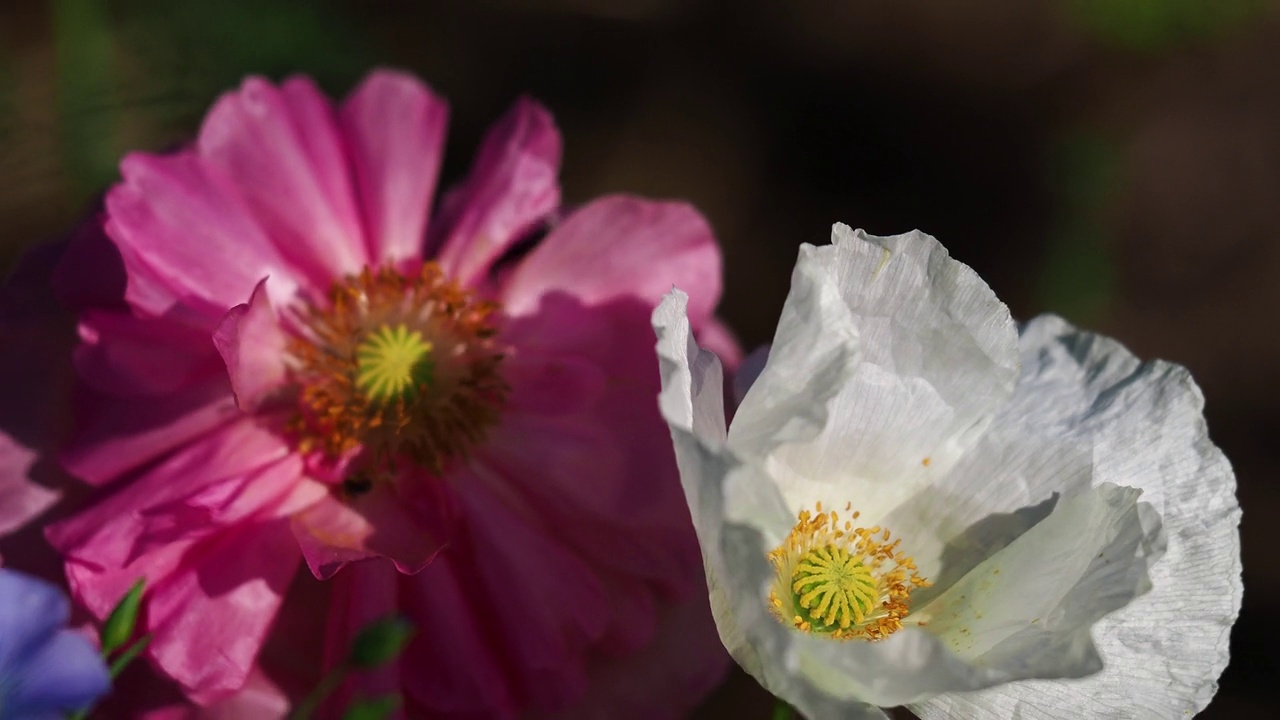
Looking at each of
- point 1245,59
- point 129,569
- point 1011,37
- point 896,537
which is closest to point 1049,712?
point 896,537

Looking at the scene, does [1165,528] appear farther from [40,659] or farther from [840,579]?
[40,659]

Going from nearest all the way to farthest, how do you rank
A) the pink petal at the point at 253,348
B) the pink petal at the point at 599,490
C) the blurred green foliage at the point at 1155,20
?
the pink petal at the point at 253,348
the pink petal at the point at 599,490
the blurred green foliage at the point at 1155,20

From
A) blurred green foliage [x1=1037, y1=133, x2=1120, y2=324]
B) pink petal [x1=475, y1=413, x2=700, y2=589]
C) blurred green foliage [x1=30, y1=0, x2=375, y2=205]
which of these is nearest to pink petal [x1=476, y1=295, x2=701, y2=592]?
pink petal [x1=475, y1=413, x2=700, y2=589]

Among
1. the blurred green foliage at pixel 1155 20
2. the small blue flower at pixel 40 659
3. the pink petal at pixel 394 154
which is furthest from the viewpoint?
the blurred green foliage at pixel 1155 20

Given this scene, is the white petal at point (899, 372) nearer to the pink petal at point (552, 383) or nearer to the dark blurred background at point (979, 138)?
the pink petal at point (552, 383)

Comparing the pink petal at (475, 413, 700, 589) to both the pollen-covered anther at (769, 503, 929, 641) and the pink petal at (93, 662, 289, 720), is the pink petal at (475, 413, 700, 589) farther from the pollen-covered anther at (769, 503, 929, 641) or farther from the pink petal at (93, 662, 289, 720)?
the pink petal at (93, 662, 289, 720)

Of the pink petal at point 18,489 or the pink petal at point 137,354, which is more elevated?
the pink petal at point 137,354

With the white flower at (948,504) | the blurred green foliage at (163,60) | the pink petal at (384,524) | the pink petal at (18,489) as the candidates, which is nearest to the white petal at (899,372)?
the white flower at (948,504)

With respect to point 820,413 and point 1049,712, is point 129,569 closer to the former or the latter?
point 820,413
